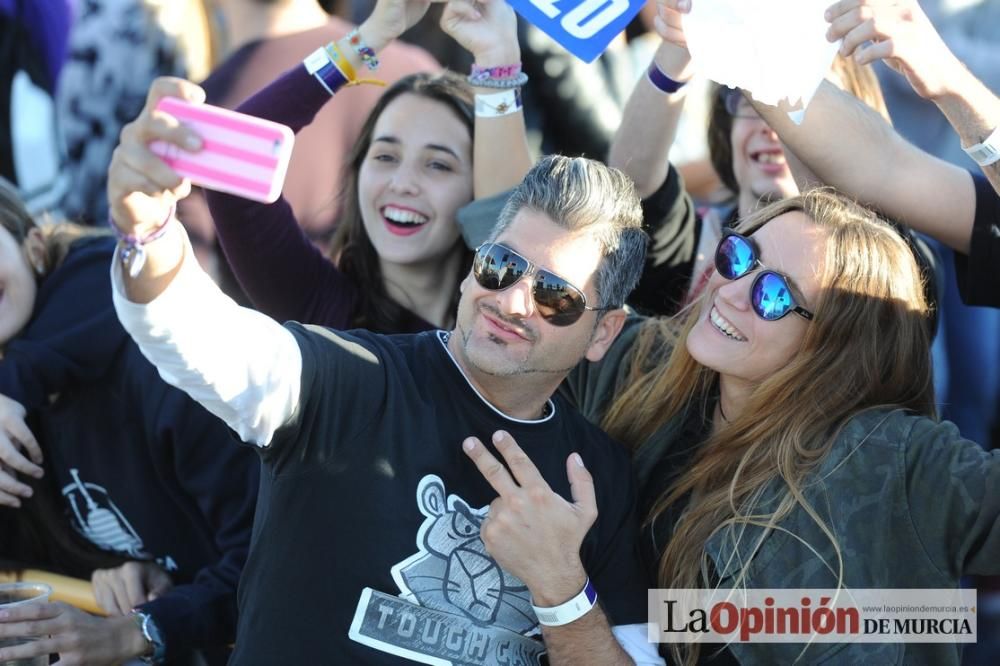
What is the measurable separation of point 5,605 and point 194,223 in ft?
4.95

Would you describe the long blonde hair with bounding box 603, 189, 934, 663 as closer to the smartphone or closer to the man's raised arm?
the man's raised arm

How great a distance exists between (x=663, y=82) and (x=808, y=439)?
1.01 metres

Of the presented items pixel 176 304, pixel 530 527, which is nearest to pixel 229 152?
pixel 176 304

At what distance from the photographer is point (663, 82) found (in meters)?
3.03

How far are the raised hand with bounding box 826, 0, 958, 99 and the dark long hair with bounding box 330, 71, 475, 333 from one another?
1.20 m

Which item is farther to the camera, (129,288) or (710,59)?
(710,59)

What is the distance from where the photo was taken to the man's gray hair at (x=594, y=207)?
2.41 metres

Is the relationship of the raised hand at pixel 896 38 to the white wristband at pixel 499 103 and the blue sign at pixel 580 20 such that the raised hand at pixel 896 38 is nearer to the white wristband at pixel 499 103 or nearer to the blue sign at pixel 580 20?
the blue sign at pixel 580 20

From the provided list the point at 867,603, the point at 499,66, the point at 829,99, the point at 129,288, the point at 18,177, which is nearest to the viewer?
the point at 129,288

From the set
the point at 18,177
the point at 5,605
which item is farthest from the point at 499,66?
the point at 18,177

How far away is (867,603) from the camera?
235 centimetres

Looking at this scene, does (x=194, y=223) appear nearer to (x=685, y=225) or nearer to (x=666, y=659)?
(x=685, y=225)

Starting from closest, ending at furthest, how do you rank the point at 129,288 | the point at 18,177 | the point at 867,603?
the point at 129,288 < the point at 867,603 < the point at 18,177

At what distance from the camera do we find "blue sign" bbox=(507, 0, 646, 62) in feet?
8.40
